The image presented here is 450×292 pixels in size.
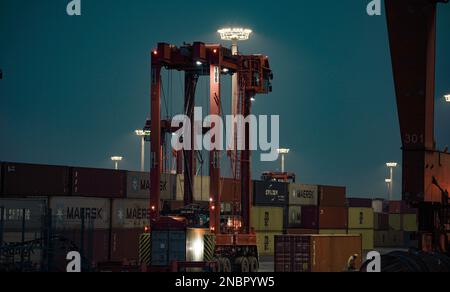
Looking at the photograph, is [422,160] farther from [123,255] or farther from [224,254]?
[123,255]

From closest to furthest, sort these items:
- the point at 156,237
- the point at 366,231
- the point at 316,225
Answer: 1. the point at 156,237
2. the point at 316,225
3. the point at 366,231

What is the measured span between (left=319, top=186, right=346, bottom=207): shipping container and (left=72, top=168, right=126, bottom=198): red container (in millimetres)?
29886

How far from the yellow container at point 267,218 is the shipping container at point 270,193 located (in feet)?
1.58

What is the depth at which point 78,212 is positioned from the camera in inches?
1841

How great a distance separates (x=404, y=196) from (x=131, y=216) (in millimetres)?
24313

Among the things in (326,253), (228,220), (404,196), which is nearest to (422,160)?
(404,196)

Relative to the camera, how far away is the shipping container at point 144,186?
170 feet

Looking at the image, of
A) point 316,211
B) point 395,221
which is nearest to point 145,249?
point 316,211

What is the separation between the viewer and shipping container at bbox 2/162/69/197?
142 ft

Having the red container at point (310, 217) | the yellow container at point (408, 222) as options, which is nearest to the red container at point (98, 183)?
the red container at point (310, 217)

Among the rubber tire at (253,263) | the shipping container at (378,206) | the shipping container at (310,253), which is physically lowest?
the rubber tire at (253,263)

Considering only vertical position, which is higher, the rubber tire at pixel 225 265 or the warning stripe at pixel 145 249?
the warning stripe at pixel 145 249

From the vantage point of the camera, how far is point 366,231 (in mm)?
85125

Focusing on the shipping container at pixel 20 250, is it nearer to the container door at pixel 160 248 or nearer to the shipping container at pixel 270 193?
the container door at pixel 160 248
